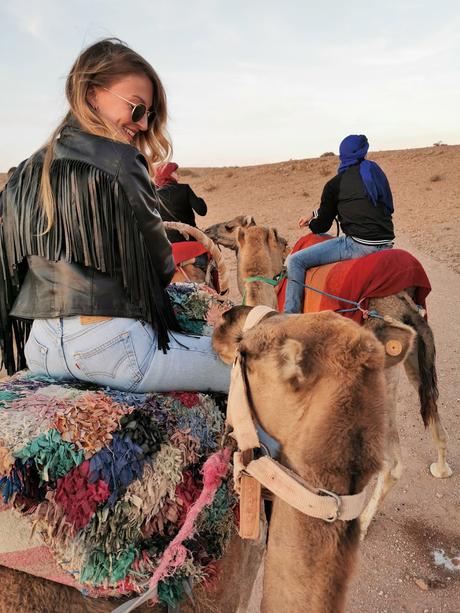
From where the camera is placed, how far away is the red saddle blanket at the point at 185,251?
16.5ft

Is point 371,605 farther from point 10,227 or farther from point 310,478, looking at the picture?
point 10,227

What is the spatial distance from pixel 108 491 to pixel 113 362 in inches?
16.5

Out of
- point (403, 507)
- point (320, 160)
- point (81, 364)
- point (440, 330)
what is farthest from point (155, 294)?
point (320, 160)

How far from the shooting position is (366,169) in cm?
420

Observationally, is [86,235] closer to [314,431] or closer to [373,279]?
[314,431]

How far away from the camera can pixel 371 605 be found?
3.29 meters

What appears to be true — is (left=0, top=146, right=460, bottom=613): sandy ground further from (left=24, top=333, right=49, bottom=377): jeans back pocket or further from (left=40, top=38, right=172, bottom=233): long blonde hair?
(left=40, top=38, right=172, bottom=233): long blonde hair

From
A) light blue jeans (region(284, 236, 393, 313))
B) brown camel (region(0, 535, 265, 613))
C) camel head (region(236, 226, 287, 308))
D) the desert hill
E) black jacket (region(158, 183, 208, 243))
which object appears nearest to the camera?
brown camel (region(0, 535, 265, 613))

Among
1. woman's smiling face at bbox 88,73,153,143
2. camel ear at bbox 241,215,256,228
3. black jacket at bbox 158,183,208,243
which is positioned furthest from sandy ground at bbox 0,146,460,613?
black jacket at bbox 158,183,208,243

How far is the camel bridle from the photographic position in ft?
4.03

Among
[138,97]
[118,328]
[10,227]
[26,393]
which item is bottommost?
[26,393]

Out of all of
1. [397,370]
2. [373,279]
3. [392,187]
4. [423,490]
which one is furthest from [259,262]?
[392,187]

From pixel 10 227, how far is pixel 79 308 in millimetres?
401

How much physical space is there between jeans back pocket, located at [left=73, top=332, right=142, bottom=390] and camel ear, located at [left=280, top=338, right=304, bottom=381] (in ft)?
1.96
